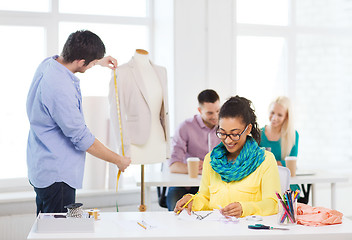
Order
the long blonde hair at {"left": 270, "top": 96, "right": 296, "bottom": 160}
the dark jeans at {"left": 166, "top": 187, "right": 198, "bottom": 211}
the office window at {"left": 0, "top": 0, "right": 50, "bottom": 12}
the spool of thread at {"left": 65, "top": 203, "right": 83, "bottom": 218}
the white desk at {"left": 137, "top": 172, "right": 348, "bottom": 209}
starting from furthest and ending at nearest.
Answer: the office window at {"left": 0, "top": 0, "right": 50, "bottom": 12}
the long blonde hair at {"left": 270, "top": 96, "right": 296, "bottom": 160}
the dark jeans at {"left": 166, "top": 187, "right": 198, "bottom": 211}
the white desk at {"left": 137, "top": 172, "right": 348, "bottom": 209}
the spool of thread at {"left": 65, "top": 203, "right": 83, "bottom": 218}

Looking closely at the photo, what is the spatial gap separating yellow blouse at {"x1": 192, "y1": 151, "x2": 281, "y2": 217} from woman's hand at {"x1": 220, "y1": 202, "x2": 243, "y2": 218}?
0.03 m

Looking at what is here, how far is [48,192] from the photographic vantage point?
2.55 meters

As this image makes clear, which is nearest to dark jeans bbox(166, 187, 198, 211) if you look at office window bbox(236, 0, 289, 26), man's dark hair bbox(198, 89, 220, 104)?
man's dark hair bbox(198, 89, 220, 104)

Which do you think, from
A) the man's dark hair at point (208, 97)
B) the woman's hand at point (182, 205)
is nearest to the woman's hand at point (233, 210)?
the woman's hand at point (182, 205)

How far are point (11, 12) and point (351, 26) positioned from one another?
3.59m

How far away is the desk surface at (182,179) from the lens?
344 centimetres

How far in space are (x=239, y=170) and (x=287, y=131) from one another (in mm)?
1805

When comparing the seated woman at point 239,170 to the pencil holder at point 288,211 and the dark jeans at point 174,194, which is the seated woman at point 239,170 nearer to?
the pencil holder at point 288,211

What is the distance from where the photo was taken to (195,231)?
1.95 meters

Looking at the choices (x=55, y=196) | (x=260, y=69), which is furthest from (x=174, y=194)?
(x=260, y=69)

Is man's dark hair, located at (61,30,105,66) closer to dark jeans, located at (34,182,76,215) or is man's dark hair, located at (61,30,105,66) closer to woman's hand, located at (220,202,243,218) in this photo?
dark jeans, located at (34,182,76,215)

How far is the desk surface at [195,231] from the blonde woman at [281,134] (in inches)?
72.8

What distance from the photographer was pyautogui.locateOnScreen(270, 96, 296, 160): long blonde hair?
13.0 feet

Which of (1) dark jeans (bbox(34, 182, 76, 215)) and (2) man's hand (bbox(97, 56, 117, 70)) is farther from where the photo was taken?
(2) man's hand (bbox(97, 56, 117, 70))
